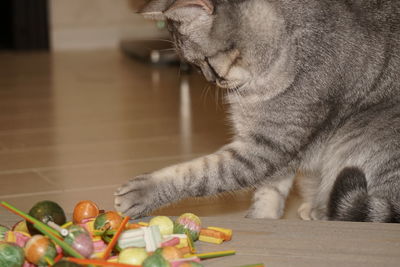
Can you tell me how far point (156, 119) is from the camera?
327cm

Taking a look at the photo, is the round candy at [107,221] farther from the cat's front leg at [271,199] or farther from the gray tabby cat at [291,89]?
the cat's front leg at [271,199]

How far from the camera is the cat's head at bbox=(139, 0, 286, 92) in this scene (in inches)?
68.4

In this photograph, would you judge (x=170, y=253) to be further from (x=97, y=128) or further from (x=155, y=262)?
(x=97, y=128)

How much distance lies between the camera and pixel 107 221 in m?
1.53

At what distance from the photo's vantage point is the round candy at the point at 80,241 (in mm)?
1368

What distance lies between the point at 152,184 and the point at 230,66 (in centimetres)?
34

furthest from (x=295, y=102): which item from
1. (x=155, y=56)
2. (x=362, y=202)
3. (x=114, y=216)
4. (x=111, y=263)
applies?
(x=155, y=56)

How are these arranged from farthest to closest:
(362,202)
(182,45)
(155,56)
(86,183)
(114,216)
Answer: (155,56) < (86,183) < (182,45) < (362,202) < (114,216)

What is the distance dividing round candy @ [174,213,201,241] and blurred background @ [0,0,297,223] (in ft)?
1.74

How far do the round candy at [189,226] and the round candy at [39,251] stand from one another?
0.28 m

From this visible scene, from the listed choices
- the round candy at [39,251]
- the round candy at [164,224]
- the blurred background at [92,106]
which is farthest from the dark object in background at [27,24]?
the round candy at [39,251]

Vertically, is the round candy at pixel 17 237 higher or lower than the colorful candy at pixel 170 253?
lower

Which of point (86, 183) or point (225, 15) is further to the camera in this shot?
point (86, 183)

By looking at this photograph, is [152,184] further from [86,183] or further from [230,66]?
[86,183]
